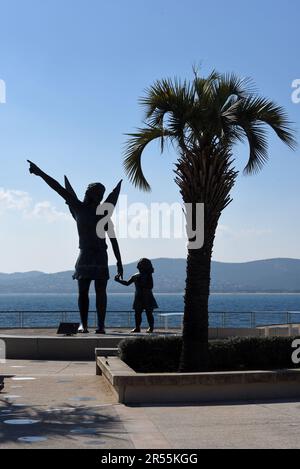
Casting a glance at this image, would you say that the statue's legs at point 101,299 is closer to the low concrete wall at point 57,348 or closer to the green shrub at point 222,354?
the low concrete wall at point 57,348

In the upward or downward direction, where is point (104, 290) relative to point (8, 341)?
upward

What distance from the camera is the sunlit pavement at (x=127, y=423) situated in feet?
23.5

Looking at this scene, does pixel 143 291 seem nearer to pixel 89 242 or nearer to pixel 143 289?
pixel 143 289

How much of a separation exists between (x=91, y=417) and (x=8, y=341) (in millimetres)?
9287

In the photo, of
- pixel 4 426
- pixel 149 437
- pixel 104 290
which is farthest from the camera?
pixel 104 290

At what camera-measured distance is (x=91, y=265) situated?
1875 cm

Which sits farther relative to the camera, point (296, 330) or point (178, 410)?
point (296, 330)

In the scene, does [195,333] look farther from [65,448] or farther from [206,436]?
[65,448]

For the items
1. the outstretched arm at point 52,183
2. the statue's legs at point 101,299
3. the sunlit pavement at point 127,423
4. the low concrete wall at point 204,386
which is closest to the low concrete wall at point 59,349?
the statue's legs at point 101,299

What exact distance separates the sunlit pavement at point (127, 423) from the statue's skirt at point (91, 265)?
7.22m

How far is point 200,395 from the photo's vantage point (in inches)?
395

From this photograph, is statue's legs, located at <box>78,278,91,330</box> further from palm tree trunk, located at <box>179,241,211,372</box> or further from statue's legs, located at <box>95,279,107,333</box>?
palm tree trunk, located at <box>179,241,211,372</box>

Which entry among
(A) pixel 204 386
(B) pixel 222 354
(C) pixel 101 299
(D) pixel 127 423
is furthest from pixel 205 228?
(C) pixel 101 299

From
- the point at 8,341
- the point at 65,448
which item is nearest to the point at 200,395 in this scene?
the point at 65,448
